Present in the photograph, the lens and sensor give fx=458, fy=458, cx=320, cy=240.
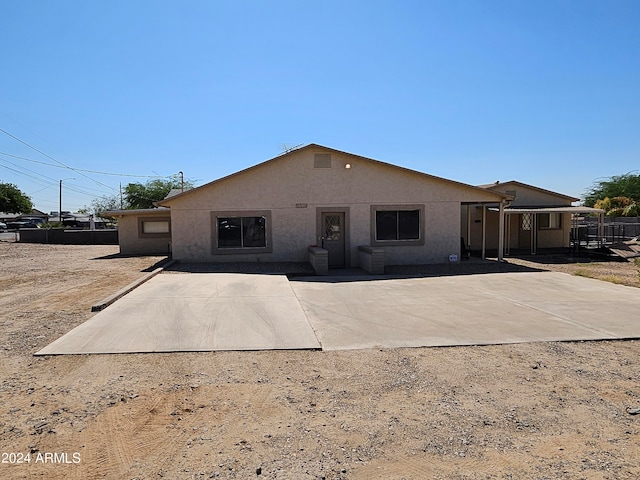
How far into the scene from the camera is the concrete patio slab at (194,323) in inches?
259

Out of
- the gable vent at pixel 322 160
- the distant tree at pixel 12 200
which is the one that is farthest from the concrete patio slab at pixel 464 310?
the distant tree at pixel 12 200

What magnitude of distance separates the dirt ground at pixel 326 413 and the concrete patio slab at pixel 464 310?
0.59 m

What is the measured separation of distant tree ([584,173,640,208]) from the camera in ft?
164

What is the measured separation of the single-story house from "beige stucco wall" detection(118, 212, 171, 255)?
6.15 meters

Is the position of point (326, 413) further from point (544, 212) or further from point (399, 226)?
point (544, 212)

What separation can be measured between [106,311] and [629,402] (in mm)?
8268

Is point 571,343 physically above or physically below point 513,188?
below

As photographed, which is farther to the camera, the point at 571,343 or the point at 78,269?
the point at 78,269

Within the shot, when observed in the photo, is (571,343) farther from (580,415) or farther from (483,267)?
→ (483,267)

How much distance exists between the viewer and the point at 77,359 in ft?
19.4

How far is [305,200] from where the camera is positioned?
16.9 meters

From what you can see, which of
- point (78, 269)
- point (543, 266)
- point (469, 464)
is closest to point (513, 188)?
point (543, 266)

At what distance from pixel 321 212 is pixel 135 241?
35.7 ft

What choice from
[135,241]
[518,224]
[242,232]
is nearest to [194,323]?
[242,232]
